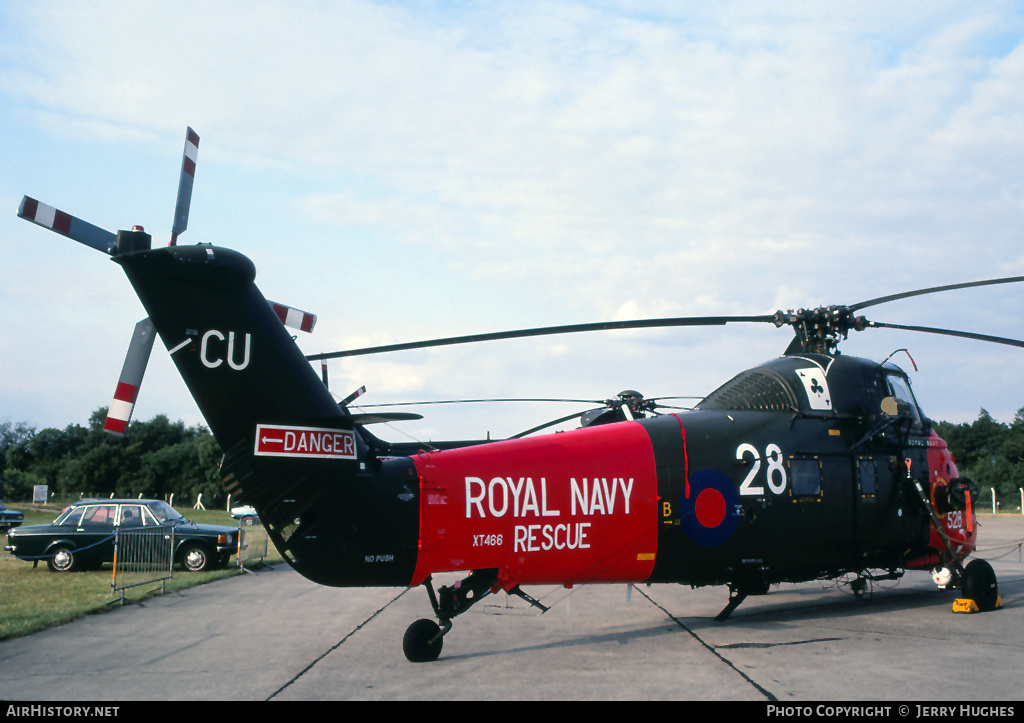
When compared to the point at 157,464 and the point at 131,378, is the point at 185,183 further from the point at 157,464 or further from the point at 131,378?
the point at 157,464

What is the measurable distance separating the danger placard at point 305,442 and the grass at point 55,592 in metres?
Answer: 5.31

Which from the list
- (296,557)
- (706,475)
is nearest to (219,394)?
(296,557)

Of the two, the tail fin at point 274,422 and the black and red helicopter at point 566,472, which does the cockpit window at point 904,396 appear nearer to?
the black and red helicopter at point 566,472

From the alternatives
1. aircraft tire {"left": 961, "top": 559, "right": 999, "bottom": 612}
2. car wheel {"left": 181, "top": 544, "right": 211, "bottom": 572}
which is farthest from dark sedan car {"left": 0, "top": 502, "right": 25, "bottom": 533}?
aircraft tire {"left": 961, "top": 559, "right": 999, "bottom": 612}

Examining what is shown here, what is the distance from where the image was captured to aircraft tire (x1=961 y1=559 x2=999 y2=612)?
12.0 meters

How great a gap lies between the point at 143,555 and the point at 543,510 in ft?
35.4

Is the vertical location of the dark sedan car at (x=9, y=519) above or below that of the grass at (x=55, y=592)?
below

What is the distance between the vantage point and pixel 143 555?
1595 centimetres

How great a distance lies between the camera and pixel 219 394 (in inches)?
316

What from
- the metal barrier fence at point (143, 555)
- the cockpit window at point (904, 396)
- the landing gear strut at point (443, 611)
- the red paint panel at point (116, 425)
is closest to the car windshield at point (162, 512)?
the metal barrier fence at point (143, 555)

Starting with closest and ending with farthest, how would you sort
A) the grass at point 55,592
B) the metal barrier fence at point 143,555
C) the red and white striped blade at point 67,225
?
the red and white striped blade at point 67,225 → the grass at point 55,592 → the metal barrier fence at point 143,555

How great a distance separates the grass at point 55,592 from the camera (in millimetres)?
11484

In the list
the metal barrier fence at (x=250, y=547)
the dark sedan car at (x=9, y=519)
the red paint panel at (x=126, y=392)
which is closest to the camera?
the red paint panel at (x=126, y=392)
